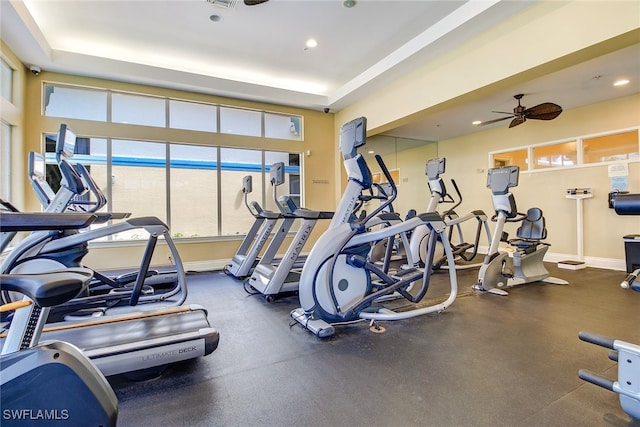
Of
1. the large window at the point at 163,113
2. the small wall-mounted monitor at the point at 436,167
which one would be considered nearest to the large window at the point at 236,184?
the large window at the point at 163,113

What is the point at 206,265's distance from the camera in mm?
5953

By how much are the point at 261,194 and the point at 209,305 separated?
10.7ft

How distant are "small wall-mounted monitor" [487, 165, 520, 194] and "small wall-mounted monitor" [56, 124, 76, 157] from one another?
5177 mm

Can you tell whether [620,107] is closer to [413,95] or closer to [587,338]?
[413,95]

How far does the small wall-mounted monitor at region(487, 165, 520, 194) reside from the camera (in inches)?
166

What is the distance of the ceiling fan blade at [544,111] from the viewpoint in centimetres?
465

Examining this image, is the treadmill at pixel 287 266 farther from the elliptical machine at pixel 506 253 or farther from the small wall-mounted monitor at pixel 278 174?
the elliptical machine at pixel 506 253

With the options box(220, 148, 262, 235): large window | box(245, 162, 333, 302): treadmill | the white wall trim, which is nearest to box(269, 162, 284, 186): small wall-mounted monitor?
box(245, 162, 333, 302): treadmill

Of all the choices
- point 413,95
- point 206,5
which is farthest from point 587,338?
point 206,5

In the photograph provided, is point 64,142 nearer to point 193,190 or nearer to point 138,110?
point 138,110

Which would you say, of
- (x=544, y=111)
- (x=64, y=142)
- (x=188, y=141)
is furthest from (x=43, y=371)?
(x=544, y=111)

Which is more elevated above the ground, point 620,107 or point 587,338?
point 620,107

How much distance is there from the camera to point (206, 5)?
12.5 ft

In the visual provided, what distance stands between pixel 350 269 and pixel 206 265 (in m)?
3.90
